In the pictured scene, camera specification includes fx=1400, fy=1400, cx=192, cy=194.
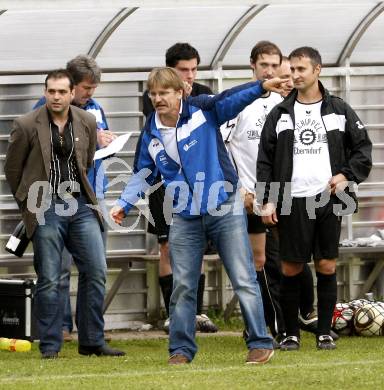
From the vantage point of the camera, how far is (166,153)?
368 inches

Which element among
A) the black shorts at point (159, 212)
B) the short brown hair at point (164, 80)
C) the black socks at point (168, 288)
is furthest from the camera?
the black socks at point (168, 288)

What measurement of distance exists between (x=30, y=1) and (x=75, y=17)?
29.1 inches

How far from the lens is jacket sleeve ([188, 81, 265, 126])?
901 centimetres

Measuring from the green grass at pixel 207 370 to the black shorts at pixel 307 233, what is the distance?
74 centimetres

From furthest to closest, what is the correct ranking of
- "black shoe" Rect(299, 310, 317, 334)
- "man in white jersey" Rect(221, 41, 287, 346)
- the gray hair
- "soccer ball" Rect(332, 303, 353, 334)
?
"soccer ball" Rect(332, 303, 353, 334) → "black shoe" Rect(299, 310, 317, 334) → "man in white jersey" Rect(221, 41, 287, 346) → the gray hair

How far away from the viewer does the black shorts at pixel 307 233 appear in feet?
34.3

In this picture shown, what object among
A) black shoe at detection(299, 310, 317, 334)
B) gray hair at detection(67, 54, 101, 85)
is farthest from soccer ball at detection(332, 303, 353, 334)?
gray hair at detection(67, 54, 101, 85)

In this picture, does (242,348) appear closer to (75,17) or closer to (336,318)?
(336,318)

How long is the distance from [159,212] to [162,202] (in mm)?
149

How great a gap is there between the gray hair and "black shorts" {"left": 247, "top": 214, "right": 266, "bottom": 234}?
1645 millimetres

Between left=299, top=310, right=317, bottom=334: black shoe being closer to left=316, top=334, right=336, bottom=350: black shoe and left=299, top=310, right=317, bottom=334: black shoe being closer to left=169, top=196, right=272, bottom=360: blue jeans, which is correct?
left=316, top=334, right=336, bottom=350: black shoe

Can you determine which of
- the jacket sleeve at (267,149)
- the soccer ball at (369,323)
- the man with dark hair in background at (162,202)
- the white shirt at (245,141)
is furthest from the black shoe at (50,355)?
the soccer ball at (369,323)

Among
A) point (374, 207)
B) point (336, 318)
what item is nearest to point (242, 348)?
point (336, 318)

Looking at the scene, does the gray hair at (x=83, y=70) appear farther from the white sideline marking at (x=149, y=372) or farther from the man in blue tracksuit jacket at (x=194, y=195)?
the white sideline marking at (x=149, y=372)
